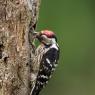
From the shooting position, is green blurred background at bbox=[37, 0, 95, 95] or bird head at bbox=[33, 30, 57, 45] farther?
green blurred background at bbox=[37, 0, 95, 95]

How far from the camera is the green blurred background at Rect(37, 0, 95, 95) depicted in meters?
20.0

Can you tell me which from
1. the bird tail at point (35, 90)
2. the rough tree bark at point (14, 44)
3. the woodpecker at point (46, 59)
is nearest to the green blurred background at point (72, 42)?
the woodpecker at point (46, 59)

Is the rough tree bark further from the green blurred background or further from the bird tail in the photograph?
the green blurred background

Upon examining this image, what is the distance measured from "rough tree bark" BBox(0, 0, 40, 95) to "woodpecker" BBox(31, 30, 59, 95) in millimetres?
249

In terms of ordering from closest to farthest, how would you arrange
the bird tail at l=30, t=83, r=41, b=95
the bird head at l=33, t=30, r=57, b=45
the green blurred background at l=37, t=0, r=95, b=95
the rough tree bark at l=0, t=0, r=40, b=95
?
the rough tree bark at l=0, t=0, r=40, b=95, the bird tail at l=30, t=83, r=41, b=95, the bird head at l=33, t=30, r=57, b=45, the green blurred background at l=37, t=0, r=95, b=95

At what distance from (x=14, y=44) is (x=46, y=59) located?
0.68 m

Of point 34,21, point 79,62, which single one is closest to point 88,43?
point 79,62

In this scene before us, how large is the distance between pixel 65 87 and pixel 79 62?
4.46ft

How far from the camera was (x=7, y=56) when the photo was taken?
10438 mm

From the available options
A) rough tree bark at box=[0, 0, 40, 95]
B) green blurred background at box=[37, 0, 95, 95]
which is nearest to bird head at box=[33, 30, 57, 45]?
rough tree bark at box=[0, 0, 40, 95]

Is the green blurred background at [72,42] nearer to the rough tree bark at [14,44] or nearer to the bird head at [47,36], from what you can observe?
the bird head at [47,36]

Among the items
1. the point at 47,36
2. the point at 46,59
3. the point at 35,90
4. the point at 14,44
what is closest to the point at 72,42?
the point at 47,36

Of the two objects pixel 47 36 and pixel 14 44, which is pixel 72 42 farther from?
pixel 14 44

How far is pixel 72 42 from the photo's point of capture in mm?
21047
